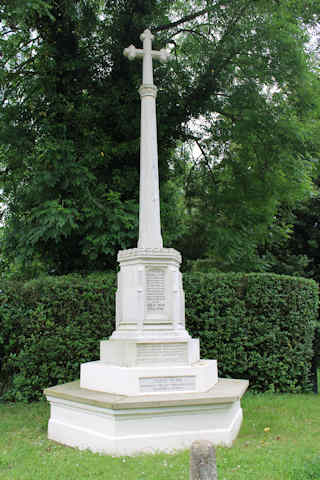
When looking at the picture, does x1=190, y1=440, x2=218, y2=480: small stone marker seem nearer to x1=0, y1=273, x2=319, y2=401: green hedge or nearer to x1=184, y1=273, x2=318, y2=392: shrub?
x1=0, y1=273, x2=319, y2=401: green hedge

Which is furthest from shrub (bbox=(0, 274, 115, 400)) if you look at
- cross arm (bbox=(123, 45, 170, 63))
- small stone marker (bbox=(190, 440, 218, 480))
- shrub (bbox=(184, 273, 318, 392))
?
small stone marker (bbox=(190, 440, 218, 480))

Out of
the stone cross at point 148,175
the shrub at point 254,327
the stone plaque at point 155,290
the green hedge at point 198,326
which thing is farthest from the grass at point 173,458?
the stone cross at point 148,175

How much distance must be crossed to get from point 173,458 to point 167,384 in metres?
1.21

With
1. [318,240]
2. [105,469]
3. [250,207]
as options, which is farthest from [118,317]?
[318,240]

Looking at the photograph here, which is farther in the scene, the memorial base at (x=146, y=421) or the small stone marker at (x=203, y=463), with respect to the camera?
the memorial base at (x=146, y=421)

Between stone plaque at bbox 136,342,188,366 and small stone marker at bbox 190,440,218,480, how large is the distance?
3613 mm

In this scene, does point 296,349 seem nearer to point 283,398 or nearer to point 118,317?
point 283,398

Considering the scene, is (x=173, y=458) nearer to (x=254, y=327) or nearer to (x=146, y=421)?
(x=146, y=421)

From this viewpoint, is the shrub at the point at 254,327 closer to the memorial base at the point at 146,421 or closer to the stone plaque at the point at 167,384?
the stone plaque at the point at 167,384

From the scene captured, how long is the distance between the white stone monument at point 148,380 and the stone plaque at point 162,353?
1cm

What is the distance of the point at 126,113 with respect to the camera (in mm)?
11172

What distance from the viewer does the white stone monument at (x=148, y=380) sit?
531 cm

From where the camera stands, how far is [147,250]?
6.64m

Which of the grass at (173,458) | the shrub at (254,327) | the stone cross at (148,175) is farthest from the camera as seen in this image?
the shrub at (254,327)
